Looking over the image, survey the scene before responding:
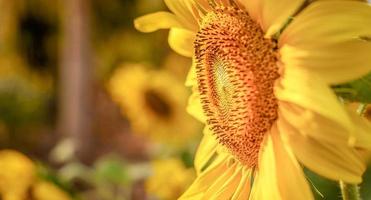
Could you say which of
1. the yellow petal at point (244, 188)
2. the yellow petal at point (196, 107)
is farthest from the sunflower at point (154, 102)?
the yellow petal at point (244, 188)

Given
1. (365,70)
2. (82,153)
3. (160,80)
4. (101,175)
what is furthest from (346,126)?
(82,153)

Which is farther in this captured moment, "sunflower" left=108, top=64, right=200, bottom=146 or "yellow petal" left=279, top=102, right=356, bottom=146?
"sunflower" left=108, top=64, right=200, bottom=146

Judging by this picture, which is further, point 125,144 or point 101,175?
point 125,144

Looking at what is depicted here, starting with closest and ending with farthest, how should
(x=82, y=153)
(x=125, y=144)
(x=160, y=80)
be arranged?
1. (x=160, y=80)
2. (x=82, y=153)
3. (x=125, y=144)

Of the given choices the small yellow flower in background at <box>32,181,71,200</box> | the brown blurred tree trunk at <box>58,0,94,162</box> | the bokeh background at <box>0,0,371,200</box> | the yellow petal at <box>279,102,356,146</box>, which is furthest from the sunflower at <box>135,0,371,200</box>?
the brown blurred tree trunk at <box>58,0,94,162</box>

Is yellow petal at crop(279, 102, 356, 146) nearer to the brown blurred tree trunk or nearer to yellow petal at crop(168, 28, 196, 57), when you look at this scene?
yellow petal at crop(168, 28, 196, 57)

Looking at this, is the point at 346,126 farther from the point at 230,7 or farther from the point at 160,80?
the point at 160,80

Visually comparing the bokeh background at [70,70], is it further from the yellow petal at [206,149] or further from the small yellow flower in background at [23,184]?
the yellow petal at [206,149]
